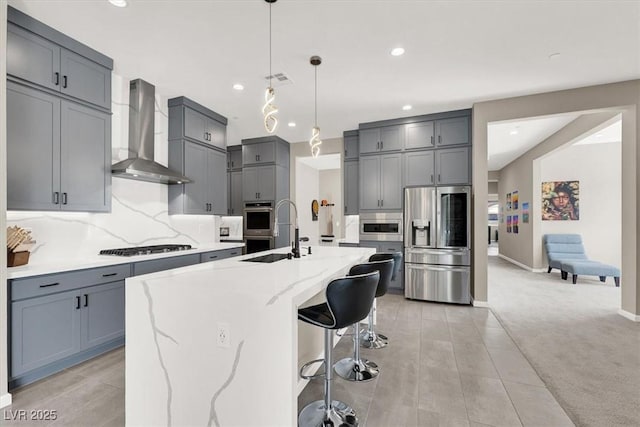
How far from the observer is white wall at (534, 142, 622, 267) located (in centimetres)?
622

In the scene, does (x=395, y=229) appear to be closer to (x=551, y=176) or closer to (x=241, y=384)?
(x=241, y=384)

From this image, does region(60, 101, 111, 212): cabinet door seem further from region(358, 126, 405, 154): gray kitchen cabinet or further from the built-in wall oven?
region(358, 126, 405, 154): gray kitchen cabinet

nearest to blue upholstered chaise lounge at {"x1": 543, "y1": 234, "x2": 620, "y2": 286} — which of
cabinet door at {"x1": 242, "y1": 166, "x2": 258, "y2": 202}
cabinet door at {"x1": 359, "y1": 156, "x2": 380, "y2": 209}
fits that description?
cabinet door at {"x1": 359, "y1": 156, "x2": 380, "y2": 209}

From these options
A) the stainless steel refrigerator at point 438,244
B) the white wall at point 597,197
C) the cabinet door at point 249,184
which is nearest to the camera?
the stainless steel refrigerator at point 438,244

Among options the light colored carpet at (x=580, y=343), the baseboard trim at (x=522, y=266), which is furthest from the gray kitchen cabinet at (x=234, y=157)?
the baseboard trim at (x=522, y=266)

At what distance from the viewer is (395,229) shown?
4.82 m

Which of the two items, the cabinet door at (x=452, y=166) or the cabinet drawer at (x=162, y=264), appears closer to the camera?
the cabinet drawer at (x=162, y=264)

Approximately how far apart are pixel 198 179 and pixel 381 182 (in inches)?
115

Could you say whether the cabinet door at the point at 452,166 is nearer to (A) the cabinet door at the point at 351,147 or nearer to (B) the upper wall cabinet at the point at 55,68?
(A) the cabinet door at the point at 351,147

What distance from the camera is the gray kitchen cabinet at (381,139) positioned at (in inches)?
190

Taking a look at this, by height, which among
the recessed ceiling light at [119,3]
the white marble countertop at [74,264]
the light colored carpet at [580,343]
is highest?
the recessed ceiling light at [119,3]

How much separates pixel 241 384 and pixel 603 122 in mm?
5829

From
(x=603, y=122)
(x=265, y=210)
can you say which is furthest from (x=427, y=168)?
(x=265, y=210)

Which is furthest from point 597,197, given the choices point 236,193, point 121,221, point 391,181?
point 121,221
